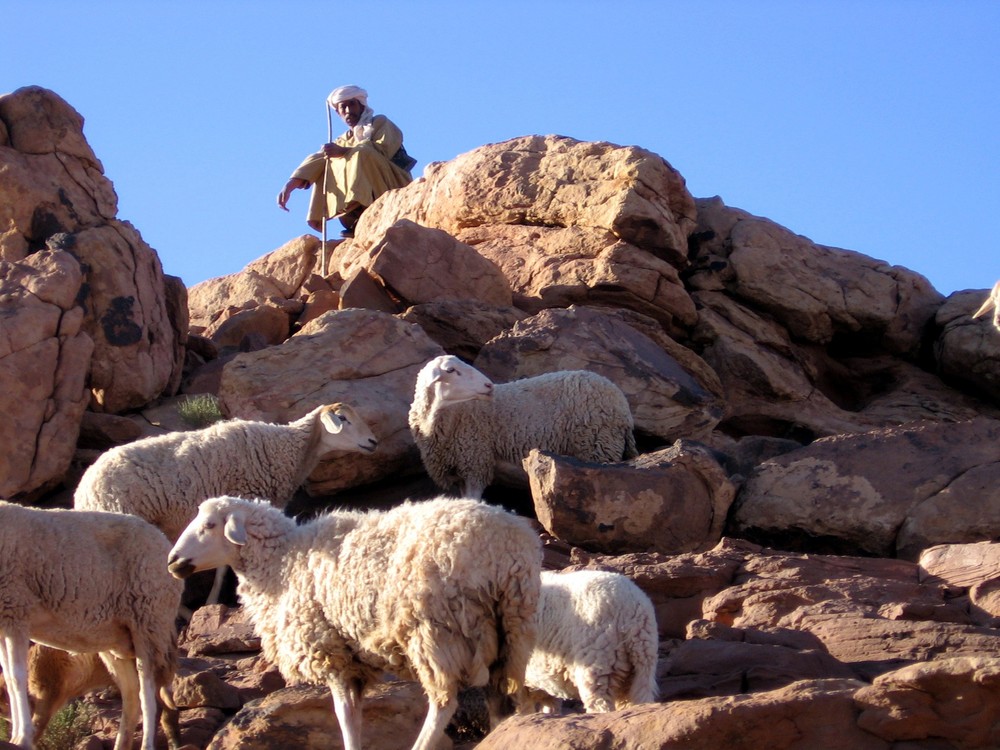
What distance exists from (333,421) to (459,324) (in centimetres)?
393

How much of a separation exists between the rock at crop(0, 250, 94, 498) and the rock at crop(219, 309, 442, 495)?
5.11 ft

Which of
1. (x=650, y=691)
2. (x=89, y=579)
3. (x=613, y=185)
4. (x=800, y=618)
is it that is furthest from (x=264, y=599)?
(x=613, y=185)

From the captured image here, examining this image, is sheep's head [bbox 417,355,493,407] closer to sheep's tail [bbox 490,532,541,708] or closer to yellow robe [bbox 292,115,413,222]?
sheep's tail [bbox 490,532,541,708]

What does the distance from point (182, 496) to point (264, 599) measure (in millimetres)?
3751

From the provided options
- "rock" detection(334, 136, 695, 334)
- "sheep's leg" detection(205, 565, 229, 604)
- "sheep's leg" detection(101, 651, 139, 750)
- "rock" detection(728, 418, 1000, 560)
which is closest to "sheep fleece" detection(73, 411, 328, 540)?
"sheep's leg" detection(205, 565, 229, 604)

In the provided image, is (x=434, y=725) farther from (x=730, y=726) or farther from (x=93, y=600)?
(x=93, y=600)

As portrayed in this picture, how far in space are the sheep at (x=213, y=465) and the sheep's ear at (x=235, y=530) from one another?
337 centimetres

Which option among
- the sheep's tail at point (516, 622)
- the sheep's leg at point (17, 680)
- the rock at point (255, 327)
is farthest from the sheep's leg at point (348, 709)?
the rock at point (255, 327)

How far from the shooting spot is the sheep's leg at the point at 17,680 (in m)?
8.09

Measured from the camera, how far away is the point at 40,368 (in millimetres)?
13664

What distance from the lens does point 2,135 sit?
1559 centimetres

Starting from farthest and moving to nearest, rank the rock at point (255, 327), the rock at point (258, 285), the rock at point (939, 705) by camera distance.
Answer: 1. the rock at point (258, 285)
2. the rock at point (255, 327)
3. the rock at point (939, 705)

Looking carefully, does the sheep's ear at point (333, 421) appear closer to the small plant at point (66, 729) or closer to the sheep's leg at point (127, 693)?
the sheep's leg at point (127, 693)

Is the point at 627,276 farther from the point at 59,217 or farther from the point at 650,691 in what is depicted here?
the point at 650,691
